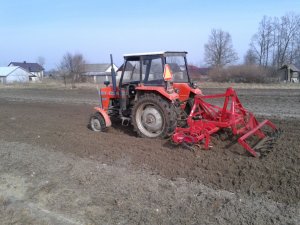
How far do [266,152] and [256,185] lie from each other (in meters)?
1.30

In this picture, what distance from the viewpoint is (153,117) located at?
710cm

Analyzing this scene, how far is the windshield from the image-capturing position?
7.39 m

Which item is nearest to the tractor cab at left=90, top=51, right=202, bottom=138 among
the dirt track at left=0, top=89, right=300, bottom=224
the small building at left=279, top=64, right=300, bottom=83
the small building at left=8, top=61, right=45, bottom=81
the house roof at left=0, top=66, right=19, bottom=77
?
the dirt track at left=0, top=89, right=300, bottom=224

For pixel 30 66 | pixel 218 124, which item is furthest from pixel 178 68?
pixel 30 66

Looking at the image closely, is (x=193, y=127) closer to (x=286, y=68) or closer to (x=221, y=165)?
(x=221, y=165)

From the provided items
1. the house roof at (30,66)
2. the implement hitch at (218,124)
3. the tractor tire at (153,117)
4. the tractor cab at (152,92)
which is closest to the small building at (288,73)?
the tractor cab at (152,92)

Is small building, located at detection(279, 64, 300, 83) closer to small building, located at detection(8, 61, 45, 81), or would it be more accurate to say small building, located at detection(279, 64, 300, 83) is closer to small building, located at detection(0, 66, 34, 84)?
small building, located at detection(0, 66, 34, 84)

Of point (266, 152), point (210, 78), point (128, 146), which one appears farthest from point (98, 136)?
point (210, 78)

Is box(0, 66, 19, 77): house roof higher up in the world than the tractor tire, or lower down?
higher up

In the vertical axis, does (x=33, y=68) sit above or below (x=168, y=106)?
above

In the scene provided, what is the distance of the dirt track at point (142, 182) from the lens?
156 inches

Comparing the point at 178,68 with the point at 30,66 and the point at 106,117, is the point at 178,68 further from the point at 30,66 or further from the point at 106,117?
the point at 30,66

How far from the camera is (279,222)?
367cm

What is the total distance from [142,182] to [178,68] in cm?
356
